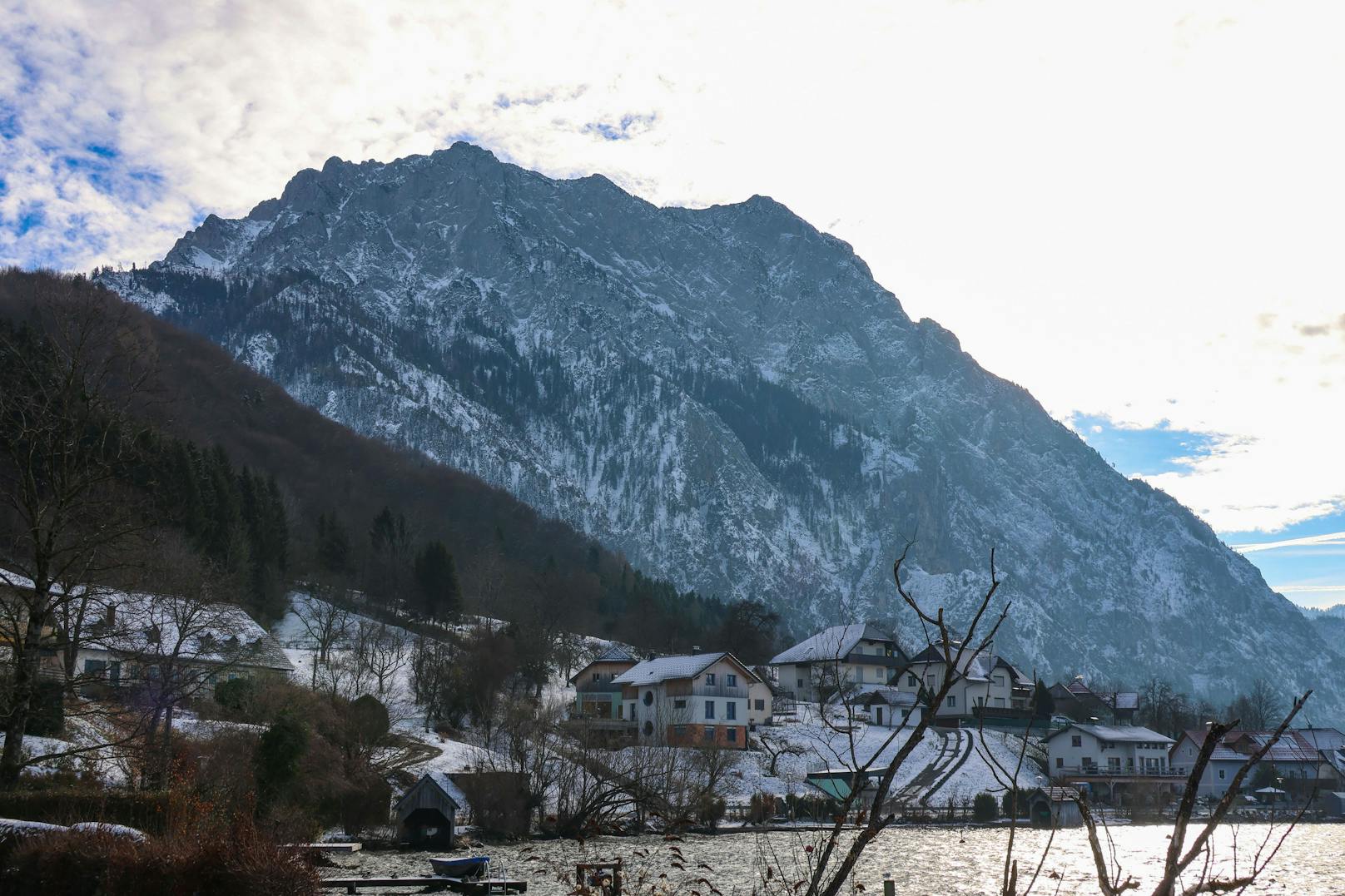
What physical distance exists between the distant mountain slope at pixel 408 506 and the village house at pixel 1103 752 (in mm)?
43050

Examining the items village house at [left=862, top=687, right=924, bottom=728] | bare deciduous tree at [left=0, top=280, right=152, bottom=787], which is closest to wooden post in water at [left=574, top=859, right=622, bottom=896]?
bare deciduous tree at [left=0, top=280, right=152, bottom=787]

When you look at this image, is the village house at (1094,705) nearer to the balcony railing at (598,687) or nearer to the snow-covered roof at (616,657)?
the snow-covered roof at (616,657)

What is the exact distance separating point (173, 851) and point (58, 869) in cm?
194

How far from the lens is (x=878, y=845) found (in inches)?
2039

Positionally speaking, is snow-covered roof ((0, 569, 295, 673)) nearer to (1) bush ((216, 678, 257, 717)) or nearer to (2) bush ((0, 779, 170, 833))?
(1) bush ((216, 678, 257, 717))

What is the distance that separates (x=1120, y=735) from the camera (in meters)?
87.9

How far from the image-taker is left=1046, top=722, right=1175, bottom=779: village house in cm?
8625

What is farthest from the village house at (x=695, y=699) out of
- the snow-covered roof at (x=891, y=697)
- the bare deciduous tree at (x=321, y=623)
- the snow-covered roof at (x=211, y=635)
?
the snow-covered roof at (x=211, y=635)

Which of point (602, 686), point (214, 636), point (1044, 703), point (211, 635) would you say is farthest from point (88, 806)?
point (1044, 703)

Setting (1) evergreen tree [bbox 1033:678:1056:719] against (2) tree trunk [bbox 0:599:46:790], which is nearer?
(2) tree trunk [bbox 0:599:46:790]

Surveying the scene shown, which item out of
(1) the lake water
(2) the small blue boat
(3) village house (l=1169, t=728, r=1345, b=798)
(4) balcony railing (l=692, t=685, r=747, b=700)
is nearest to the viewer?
(2) the small blue boat

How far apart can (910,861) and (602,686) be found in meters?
43.5

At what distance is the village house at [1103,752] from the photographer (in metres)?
86.2

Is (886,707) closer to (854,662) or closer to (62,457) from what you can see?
(854,662)
